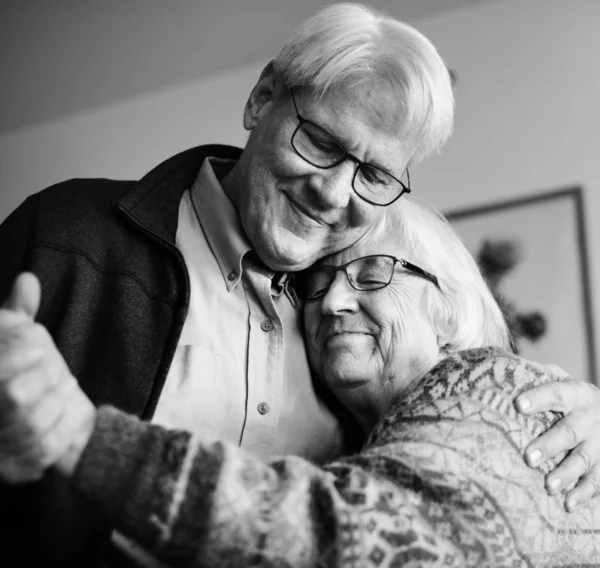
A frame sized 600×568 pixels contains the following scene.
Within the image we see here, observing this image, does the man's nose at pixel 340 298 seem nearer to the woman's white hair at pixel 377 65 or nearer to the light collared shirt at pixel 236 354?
the light collared shirt at pixel 236 354

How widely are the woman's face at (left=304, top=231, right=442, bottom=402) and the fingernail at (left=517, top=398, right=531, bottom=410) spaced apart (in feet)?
1.20

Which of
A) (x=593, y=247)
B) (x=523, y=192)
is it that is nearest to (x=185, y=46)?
(x=523, y=192)

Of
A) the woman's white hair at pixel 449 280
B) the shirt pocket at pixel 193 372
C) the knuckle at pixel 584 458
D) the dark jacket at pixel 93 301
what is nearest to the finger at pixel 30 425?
the dark jacket at pixel 93 301

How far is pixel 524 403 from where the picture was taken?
1123mm

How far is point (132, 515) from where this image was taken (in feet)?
2.74

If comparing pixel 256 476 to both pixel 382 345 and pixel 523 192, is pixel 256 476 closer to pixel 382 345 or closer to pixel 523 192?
pixel 382 345

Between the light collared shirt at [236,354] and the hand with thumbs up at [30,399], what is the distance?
0.57 m

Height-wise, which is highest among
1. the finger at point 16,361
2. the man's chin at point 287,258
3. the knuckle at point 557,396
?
the finger at point 16,361

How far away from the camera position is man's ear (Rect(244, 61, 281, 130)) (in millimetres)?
1633

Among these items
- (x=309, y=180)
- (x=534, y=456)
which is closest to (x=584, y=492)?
(x=534, y=456)

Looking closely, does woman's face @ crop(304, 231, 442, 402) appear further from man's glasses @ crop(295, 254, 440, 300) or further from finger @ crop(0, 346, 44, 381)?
finger @ crop(0, 346, 44, 381)

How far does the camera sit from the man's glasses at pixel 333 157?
1479 mm

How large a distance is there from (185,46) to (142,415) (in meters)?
2.94

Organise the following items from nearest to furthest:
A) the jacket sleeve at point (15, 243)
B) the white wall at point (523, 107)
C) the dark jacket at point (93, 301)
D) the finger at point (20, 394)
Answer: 1. the finger at point (20, 394)
2. the dark jacket at point (93, 301)
3. the jacket sleeve at point (15, 243)
4. the white wall at point (523, 107)
